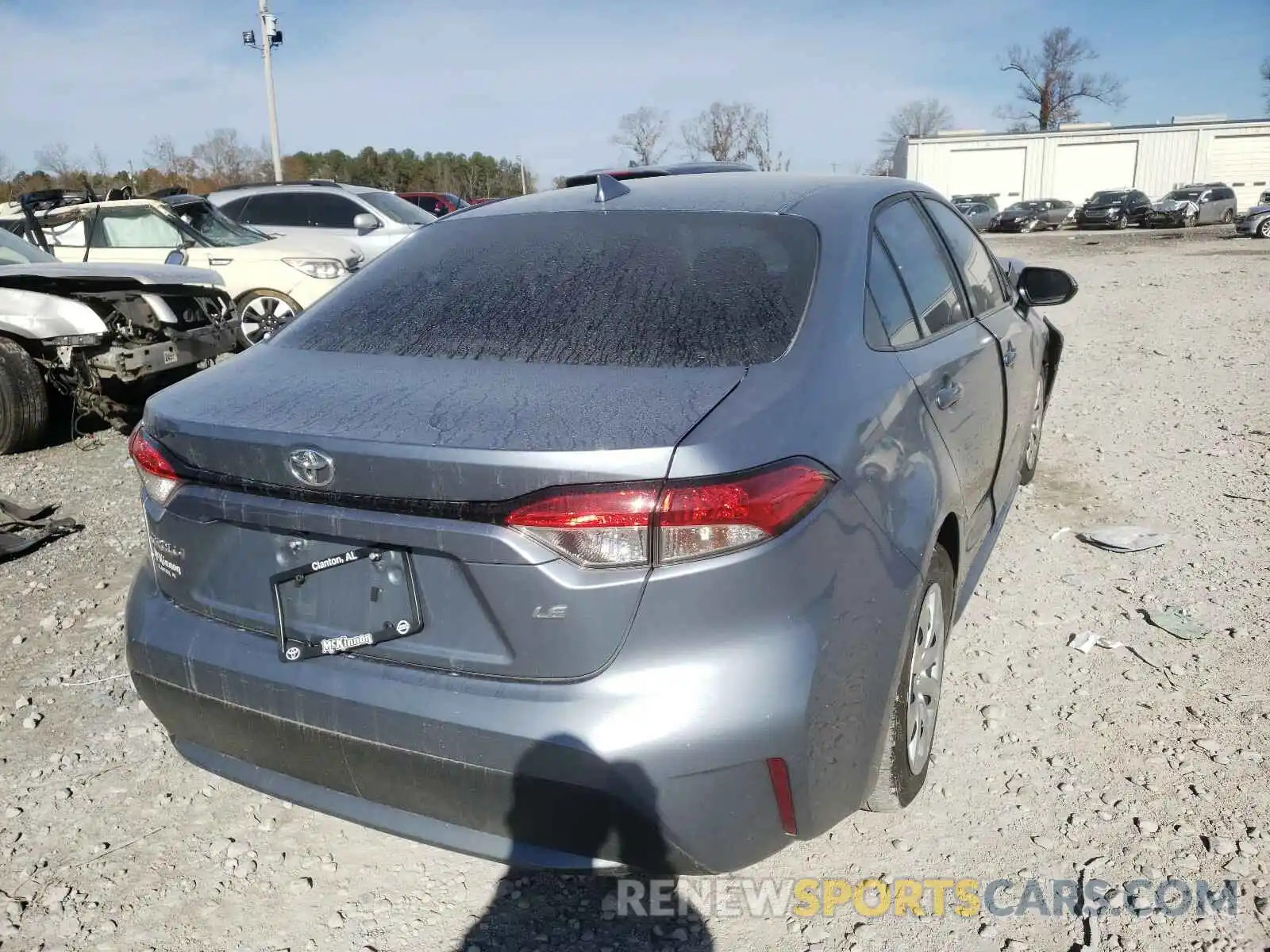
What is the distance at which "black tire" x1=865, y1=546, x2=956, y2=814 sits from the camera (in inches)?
87.8

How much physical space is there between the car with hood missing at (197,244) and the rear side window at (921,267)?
7.04 meters

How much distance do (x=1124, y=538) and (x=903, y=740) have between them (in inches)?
104

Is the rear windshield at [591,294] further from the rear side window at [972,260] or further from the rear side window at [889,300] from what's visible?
the rear side window at [972,260]

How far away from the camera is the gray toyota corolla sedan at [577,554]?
69.1 inches

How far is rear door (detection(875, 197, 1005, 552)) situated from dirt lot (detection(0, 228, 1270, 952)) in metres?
0.67

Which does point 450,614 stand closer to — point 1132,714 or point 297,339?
point 297,339

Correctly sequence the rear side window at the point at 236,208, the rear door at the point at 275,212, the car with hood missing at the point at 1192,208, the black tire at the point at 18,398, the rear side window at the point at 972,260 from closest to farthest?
1. the rear side window at the point at 972,260
2. the black tire at the point at 18,398
3. the rear door at the point at 275,212
4. the rear side window at the point at 236,208
5. the car with hood missing at the point at 1192,208

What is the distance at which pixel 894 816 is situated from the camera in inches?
102

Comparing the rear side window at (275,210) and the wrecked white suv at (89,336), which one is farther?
the rear side window at (275,210)

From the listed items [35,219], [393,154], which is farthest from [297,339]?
[393,154]

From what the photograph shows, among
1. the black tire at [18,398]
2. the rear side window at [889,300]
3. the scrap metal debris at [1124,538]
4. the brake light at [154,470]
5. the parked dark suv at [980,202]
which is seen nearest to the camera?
the brake light at [154,470]

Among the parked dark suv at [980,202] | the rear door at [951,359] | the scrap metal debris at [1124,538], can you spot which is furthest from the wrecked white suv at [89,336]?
the parked dark suv at [980,202]

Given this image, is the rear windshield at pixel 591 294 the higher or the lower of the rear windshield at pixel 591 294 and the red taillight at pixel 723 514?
the higher

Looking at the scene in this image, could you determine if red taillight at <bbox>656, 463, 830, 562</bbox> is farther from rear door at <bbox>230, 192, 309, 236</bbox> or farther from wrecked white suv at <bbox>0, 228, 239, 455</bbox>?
rear door at <bbox>230, 192, 309, 236</bbox>
